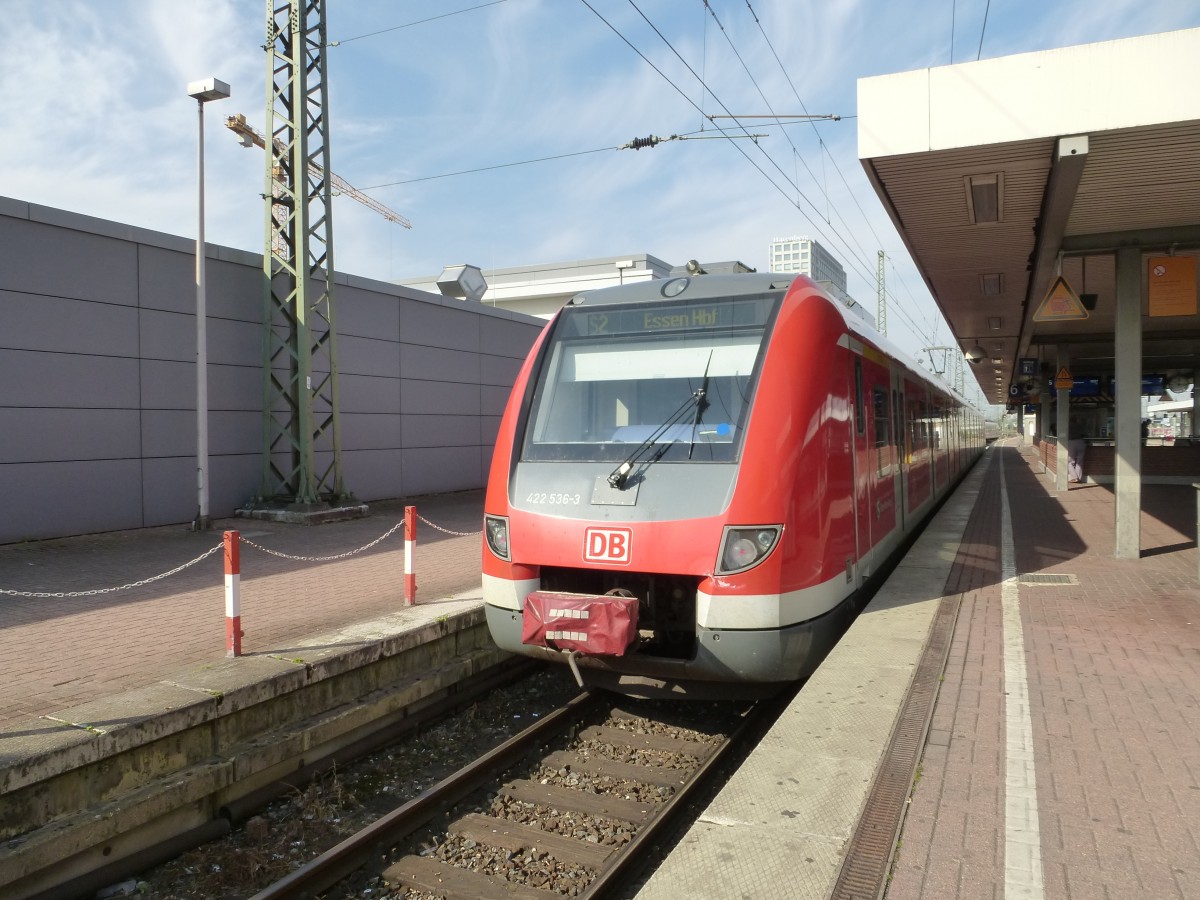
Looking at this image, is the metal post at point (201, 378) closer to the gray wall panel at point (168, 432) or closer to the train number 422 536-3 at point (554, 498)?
the gray wall panel at point (168, 432)

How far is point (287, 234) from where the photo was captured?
42.6 feet

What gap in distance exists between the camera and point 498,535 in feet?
18.2

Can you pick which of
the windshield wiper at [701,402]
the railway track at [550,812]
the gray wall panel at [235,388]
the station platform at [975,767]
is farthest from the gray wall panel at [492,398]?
the windshield wiper at [701,402]

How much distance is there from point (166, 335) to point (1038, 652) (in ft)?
35.5

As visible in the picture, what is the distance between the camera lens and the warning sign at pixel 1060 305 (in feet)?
31.5

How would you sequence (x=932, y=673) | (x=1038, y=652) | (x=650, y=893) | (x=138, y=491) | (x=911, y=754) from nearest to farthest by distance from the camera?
(x=650, y=893)
(x=911, y=754)
(x=932, y=673)
(x=1038, y=652)
(x=138, y=491)

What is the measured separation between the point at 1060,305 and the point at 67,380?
11420 millimetres

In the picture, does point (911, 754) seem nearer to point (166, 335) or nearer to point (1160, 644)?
point (1160, 644)

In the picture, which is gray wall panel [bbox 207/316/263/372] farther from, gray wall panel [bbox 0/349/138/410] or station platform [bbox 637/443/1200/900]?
station platform [bbox 637/443/1200/900]

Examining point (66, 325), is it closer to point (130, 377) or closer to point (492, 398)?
point (130, 377)

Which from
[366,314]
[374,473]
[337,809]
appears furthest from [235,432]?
[337,809]

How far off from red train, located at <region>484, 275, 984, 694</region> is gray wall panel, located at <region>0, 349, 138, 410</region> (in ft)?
A: 23.5

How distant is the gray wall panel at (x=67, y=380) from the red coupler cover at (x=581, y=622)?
8032 mm

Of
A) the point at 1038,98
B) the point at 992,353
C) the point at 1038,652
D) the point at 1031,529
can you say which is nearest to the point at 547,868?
the point at 1038,652
